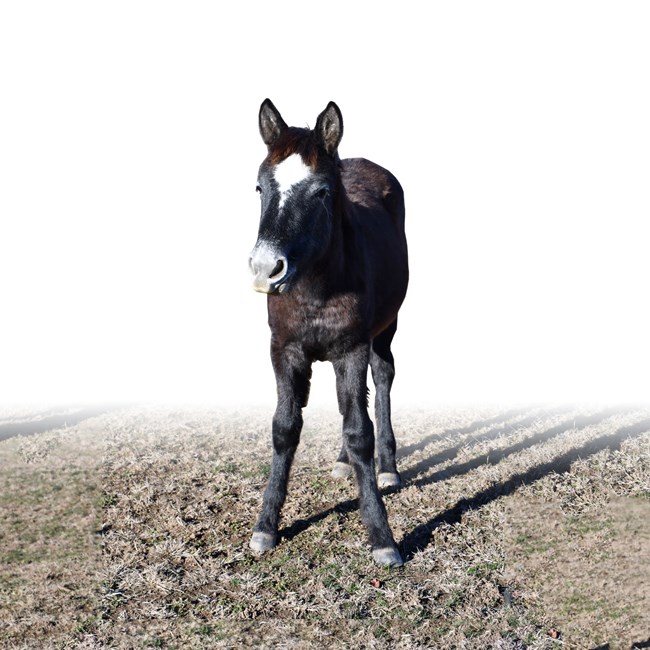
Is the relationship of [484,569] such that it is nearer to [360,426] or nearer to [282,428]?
[360,426]

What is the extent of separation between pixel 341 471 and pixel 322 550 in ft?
7.20

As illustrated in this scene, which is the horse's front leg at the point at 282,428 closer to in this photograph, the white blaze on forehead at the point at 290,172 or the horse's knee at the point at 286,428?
the horse's knee at the point at 286,428

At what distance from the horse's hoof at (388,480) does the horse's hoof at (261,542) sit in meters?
2.12

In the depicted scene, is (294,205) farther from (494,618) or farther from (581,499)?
(581,499)

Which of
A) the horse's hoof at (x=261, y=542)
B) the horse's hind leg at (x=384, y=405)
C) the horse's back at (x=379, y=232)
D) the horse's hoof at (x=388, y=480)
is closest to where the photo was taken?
the horse's hoof at (x=261, y=542)

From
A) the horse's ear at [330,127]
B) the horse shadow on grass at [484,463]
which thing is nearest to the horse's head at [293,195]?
the horse's ear at [330,127]

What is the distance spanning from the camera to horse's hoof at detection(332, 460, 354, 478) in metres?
8.38

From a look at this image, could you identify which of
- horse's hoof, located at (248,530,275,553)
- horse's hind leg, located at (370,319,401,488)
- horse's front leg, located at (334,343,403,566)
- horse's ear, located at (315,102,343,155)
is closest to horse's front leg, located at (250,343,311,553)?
horse's hoof, located at (248,530,275,553)

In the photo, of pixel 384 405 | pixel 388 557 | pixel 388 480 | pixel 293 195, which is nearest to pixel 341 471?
pixel 388 480

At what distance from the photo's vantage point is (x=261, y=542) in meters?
6.28

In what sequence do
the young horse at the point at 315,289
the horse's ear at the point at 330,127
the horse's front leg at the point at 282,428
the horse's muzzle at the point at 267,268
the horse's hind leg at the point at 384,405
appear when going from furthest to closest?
the horse's hind leg at the point at 384,405 < the horse's front leg at the point at 282,428 < the horse's ear at the point at 330,127 < the young horse at the point at 315,289 < the horse's muzzle at the point at 267,268

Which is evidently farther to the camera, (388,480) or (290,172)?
(388,480)

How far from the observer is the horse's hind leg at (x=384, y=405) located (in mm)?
8188

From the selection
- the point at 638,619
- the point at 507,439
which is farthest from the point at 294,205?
the point at 507,439
